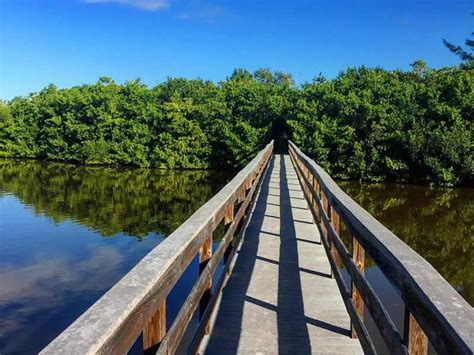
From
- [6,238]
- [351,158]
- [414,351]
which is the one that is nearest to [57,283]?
[6,238]

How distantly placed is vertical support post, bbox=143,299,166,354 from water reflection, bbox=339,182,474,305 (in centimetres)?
893

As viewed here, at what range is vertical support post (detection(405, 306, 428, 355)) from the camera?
5.56 feet

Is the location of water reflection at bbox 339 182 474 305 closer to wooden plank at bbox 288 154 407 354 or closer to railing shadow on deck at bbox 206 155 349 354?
railing shadow on deck at bbox 206 155 349 354

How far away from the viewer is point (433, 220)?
1666 cm

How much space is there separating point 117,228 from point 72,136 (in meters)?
30.3

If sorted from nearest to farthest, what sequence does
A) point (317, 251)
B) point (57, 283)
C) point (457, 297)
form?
1. point (457, 297)
2. point (317, 251)
3. point (57, 283)

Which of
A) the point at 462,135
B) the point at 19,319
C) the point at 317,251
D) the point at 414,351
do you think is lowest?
the point at 19,319

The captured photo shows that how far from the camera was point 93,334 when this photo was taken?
1.13 meters

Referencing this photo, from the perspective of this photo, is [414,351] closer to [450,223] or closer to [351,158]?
[450,223]

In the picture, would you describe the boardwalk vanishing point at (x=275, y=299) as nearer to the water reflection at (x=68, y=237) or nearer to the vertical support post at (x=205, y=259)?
the vertical support post at (x=205, y=259)

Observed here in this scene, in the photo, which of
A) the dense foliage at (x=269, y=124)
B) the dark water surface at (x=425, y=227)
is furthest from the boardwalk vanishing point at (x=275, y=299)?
the dense foliage at (x=269, y=124)

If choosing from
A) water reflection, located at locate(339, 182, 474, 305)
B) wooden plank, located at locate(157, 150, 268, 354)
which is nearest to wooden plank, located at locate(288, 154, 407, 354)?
wooden plank, located at locate(157, 150, 268, 354)

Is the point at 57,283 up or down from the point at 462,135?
down

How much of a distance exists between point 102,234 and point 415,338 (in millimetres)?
13967
